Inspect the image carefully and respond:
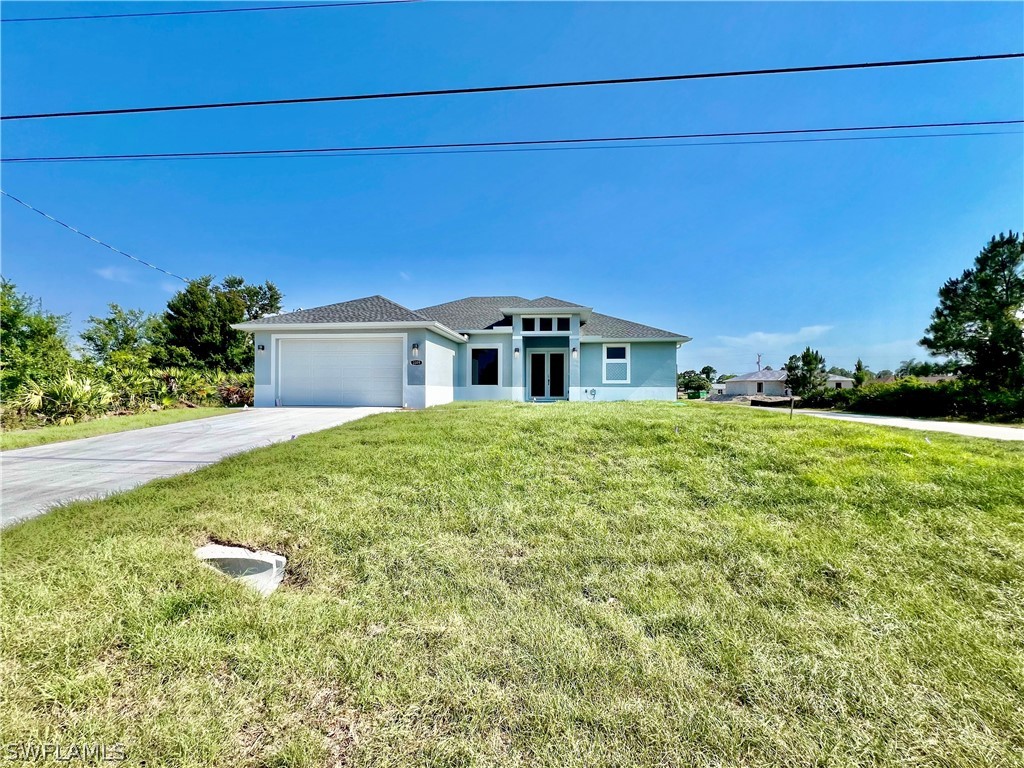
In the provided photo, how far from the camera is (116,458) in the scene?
18.9 ft

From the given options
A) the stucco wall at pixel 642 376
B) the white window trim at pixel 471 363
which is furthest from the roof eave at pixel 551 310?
the stucco wall at pixel 642 376

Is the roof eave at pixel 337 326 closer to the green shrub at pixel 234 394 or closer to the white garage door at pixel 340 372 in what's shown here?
the white garage door at pixel 340 372

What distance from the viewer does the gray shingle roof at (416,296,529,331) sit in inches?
664

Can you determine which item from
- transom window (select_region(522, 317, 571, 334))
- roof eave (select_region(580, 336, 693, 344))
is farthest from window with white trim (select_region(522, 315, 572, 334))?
roof eave (select_region(580, 336, 693, 344))

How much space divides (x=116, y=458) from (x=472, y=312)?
14.1 m

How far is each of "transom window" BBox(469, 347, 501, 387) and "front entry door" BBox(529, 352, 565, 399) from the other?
1626 mm

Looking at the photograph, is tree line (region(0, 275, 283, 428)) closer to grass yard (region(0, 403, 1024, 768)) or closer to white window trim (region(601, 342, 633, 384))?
grass yard (region(0, 403, 1024, 768))

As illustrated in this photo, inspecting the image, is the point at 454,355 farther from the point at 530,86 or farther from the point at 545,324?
the point at 530,86

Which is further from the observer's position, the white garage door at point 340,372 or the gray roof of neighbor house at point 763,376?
the gray roof of neighbor house at point 763,376

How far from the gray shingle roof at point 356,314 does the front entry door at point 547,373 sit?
557 centimetres

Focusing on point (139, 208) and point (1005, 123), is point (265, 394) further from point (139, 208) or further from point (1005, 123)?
point (1005, 123)

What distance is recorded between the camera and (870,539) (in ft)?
10.3

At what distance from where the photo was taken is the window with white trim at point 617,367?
16.9 m

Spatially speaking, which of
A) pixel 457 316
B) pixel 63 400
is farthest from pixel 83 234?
pixel 457 316
